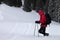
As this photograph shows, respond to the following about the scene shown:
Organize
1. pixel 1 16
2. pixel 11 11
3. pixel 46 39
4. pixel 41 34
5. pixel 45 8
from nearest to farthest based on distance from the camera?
pixel 46 39
pixel 41 34
pixel 1 16
pixel 11 11
pixel 45 8

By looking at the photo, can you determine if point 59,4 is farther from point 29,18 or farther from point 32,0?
point 32,0

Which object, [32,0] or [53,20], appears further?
[32,0]

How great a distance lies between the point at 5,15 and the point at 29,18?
1.99 meters

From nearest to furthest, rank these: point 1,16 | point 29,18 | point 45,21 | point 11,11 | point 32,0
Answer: point 45,21, point 1,16, point 29,18, point 11,11, point 32,0

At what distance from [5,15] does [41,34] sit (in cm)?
879

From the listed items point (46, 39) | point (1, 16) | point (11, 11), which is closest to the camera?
point (46, 39)

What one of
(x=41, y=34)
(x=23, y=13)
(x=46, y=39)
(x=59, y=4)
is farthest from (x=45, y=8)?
(x=46, y=39)

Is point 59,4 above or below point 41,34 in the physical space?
above

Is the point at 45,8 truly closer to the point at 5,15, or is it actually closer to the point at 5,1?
the point at 5,1

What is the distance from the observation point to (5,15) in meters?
23.3

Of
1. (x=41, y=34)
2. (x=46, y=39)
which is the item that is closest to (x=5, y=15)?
Answer: (x=41, y=34)

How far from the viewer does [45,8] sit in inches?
1137

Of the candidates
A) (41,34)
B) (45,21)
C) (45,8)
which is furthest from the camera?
(45,8)

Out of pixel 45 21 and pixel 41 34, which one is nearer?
pixel 45 21
